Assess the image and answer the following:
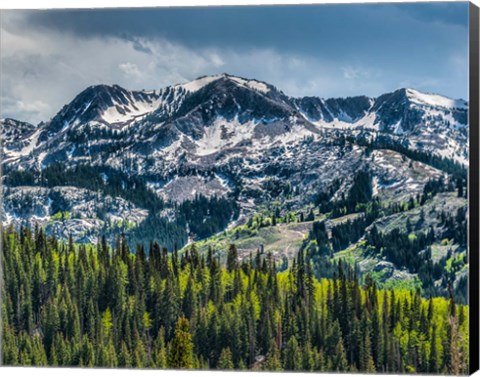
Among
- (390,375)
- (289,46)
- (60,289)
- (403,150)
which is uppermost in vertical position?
(289,46)

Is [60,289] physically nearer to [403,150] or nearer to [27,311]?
[27,311]

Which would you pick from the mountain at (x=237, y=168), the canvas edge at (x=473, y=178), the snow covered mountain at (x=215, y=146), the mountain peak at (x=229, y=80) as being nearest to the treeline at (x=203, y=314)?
the mountain at (x=237, y=168)

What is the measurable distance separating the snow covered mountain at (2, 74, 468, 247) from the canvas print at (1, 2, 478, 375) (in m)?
0.09

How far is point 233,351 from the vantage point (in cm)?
5878

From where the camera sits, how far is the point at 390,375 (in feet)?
183

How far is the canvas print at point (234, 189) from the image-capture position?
5653 centimetres

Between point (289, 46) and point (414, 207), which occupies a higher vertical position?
point (289, 46)

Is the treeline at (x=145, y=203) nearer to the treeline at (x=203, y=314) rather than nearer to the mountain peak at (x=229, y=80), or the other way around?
the treeline at (x=203, y=314)

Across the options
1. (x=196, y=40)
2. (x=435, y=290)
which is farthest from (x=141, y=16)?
(x=435, y=290)

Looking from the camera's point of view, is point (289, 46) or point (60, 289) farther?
point (60, 289)

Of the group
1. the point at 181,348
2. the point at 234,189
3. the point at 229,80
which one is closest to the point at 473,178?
the point at 234,189

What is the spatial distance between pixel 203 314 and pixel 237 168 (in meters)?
5.88

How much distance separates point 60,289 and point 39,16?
11.1m

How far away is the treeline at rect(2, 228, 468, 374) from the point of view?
186 feet
